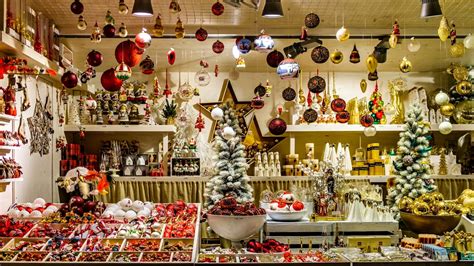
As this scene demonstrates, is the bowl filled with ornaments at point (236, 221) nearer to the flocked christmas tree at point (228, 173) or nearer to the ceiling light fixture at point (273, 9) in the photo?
the ceiling light fixture at point (273, 9)

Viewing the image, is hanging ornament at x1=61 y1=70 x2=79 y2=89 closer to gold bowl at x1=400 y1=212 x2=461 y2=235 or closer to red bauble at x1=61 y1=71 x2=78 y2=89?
red bauble at x1=61 y1=71 x2=78 y2=89

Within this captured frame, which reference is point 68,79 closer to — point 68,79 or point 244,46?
point 68,79

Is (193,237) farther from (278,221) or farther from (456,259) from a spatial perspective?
(456,259)

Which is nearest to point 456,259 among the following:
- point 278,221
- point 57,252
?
point 278,221

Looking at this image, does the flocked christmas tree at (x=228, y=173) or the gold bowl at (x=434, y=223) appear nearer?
the gold bowl at (x=434, y=223)

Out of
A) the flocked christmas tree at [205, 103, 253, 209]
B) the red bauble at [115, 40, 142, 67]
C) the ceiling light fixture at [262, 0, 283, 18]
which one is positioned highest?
the ceiling light fixture at [262, 0, 283, 18]

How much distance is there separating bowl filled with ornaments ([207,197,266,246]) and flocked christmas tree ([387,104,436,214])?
10.8 feet

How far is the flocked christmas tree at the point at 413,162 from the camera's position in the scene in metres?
6.52

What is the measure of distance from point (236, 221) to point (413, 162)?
3.66 metres

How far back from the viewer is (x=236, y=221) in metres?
3.70

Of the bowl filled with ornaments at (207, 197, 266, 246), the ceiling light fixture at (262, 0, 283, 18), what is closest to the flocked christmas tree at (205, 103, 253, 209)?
the ceiling light fixture at (262, 0, 283, 18)

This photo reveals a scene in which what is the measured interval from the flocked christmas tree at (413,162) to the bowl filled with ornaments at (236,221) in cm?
330

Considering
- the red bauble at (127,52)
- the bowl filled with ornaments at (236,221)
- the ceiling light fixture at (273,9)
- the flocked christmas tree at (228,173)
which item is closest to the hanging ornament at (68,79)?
the red bauble at (127,52)

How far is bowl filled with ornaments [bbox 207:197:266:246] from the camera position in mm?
3701
